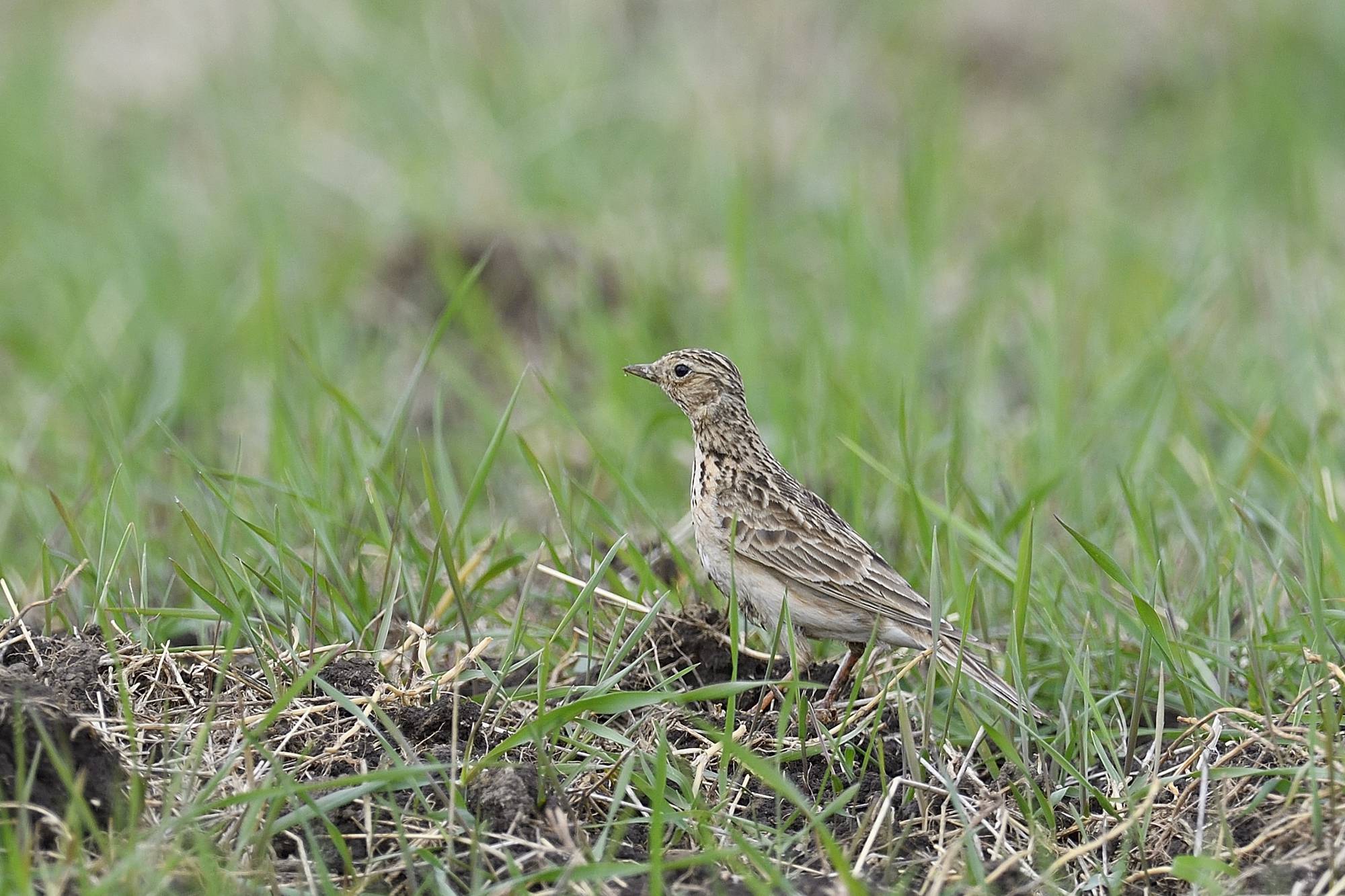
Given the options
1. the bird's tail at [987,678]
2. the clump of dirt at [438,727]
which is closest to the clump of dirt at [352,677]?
the clump of dirt at [438,727]

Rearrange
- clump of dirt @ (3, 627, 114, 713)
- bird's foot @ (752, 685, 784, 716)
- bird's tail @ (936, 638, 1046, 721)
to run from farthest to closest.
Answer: bird's foot @ (752, 685, 784, 716) < bird's tail @ (936, 638, 1046, 721) < clump of dirt @ (3, 627, 114, 713)

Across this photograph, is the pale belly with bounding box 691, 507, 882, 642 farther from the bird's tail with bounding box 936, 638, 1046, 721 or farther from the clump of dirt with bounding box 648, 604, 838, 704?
the bird's tail with bounding box 936, 638, 1046, 721

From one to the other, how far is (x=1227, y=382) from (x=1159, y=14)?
7.16 metres

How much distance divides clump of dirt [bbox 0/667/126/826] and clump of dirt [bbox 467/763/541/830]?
794 mm

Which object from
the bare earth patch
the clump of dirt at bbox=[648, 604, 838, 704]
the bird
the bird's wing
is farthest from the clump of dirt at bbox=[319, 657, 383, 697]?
the bird's wing

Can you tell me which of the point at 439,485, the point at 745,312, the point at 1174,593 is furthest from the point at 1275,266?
the point at 439,485

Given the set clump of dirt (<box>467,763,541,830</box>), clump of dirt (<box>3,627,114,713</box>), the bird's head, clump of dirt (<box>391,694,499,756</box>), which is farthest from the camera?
the bird's head

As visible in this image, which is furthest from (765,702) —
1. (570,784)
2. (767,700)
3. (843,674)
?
(570,784)

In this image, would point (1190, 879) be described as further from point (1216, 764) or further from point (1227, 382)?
point (1227, 382)

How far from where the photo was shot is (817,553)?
452 centimetres

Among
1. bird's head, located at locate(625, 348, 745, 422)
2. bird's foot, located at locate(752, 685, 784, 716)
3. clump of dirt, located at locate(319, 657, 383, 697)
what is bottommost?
bird's foot, located at locate(752, 685, 784, 716)

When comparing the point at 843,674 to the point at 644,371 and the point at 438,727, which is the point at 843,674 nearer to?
the point at 438,727

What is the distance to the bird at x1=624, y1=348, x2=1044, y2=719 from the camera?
4320 millimetres

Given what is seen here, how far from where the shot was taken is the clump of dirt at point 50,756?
328cm
